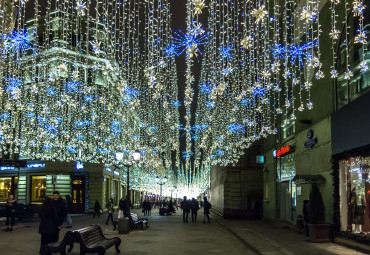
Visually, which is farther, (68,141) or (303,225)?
(68,141)

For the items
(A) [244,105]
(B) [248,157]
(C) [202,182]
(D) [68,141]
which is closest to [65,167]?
(D) [68,141]

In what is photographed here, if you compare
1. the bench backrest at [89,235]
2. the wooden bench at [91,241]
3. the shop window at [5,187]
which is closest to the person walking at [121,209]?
the wooden bench at [91,241]

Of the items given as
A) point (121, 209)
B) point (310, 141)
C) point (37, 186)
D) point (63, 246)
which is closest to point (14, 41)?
point (121, 209)

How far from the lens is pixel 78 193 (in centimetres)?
4700

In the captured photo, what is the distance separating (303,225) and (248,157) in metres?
18.5

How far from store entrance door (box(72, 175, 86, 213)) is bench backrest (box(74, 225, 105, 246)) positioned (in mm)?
34634

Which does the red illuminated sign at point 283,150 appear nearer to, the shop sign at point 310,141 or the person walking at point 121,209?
the shop sign at point 310,141

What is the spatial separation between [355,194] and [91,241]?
9.12m

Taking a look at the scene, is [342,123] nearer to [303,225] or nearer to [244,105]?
[303,225]

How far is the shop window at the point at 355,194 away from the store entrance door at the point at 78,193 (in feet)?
115

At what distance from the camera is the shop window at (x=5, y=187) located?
48.4m

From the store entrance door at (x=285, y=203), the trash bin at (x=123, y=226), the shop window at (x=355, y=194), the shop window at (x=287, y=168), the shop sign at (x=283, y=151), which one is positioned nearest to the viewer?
the shop window at (x=355, y=194)

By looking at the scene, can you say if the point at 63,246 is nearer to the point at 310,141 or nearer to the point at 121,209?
the point at 310,141

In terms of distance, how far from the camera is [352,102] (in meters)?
14.8
